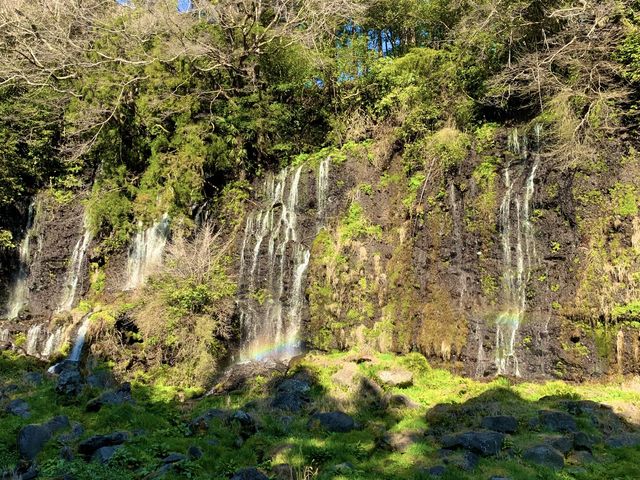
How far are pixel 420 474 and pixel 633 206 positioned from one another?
10.1 m

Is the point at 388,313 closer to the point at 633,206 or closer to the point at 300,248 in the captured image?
the point at 300,248

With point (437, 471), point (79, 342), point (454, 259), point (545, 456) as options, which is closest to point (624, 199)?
point (454, 259)

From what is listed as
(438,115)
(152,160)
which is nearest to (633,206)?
(438,115)

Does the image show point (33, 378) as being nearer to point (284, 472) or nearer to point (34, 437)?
point (34, 437)

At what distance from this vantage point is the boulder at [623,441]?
838 centimetres

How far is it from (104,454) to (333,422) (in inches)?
159

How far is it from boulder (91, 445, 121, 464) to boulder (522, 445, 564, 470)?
645 cm

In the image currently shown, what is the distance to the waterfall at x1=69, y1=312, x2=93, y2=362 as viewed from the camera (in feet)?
54.1

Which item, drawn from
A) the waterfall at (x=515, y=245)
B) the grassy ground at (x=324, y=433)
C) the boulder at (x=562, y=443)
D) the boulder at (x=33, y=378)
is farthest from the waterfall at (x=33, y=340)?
the boulder at (x=562, y=443)

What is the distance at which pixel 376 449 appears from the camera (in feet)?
27.9

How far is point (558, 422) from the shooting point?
9062 millimetres

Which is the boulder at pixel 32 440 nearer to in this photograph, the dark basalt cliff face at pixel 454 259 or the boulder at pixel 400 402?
the boulder at pixel 400 402

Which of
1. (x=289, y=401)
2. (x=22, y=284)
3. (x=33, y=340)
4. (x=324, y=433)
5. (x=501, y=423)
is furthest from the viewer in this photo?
(x=22, y=284)

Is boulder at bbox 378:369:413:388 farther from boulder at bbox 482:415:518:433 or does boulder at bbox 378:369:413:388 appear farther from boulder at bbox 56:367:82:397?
boulder at bbox 56:367:82:397
